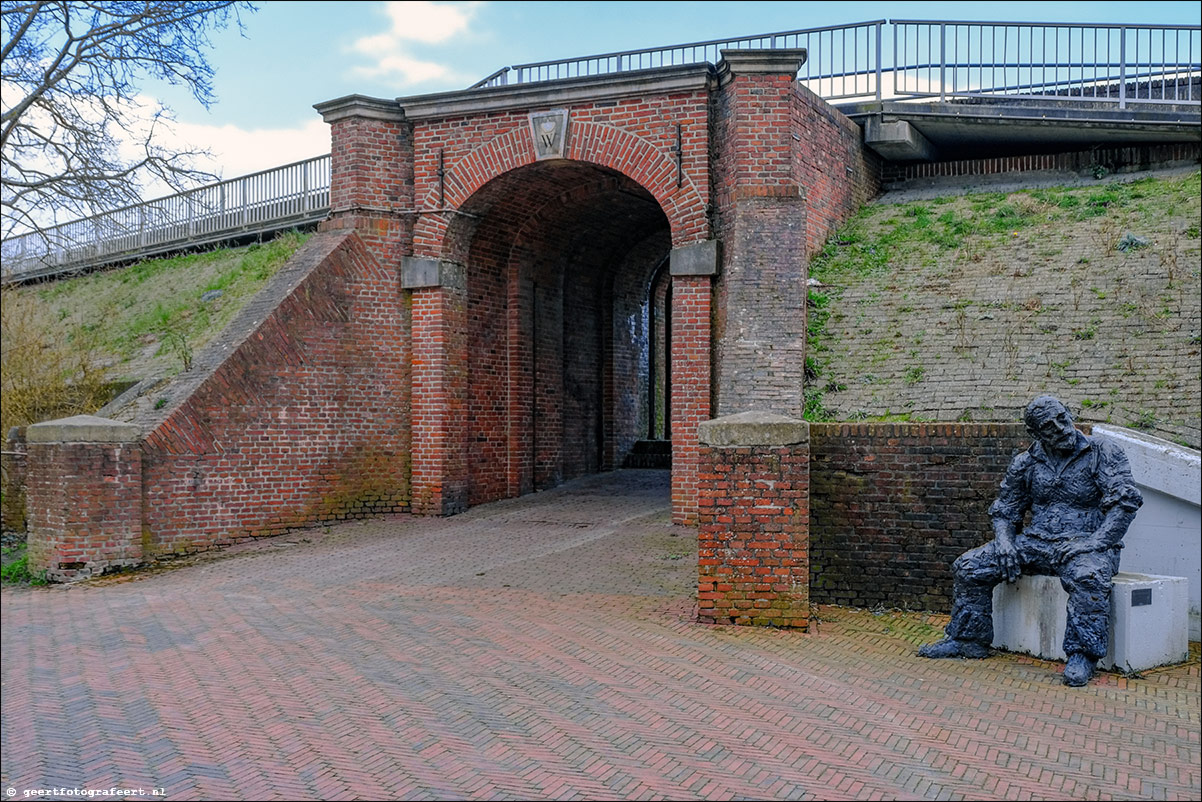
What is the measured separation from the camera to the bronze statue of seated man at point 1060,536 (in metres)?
6.49

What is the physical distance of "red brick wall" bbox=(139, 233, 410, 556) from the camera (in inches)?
477

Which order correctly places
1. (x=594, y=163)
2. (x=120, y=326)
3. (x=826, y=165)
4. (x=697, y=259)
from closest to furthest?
(x=697, y=259) < (x=594, y=163) < (x=826, y=165) < (x=120, y=326)

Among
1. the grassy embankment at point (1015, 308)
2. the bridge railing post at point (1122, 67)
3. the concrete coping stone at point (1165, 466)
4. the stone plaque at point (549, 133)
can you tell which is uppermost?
the bridge railing post at point (1122, 67)

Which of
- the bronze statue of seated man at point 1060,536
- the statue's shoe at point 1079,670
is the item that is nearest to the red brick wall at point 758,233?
the bronze statue of seated man at point 1060,536

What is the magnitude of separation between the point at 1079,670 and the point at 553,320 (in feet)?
37.9

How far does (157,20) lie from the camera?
14461 mm

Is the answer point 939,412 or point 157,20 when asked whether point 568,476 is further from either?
point 157,20

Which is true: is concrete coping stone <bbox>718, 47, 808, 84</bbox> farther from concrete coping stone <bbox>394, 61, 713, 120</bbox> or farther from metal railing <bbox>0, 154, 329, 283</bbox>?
metal railing <bbox>0, 154, 329, 283</bbox>

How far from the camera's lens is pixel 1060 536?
22.6ft

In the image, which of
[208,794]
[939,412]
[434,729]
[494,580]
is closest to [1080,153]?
[939,412]

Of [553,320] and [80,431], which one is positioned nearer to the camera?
[80,431]

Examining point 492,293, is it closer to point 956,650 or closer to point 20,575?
point 20,575

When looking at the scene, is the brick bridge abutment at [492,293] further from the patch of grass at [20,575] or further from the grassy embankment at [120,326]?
the grassy embankment at [120,326]

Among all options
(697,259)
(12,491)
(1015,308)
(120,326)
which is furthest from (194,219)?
(1015,308)
